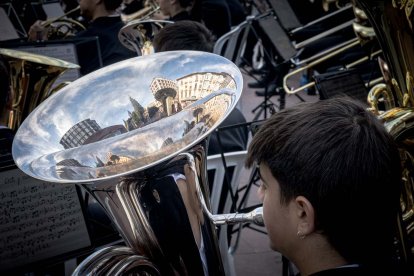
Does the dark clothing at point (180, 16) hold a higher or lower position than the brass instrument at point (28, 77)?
lower

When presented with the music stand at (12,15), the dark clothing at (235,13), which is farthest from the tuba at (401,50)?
the dark clothing at (235,13)

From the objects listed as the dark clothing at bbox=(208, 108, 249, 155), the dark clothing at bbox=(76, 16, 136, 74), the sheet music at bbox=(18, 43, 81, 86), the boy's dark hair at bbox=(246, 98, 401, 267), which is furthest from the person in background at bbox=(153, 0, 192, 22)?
the boy's dark hair at bbox=(246, 98, 401, 267)

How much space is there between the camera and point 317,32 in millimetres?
5270

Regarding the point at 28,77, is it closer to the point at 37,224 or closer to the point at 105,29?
the point at 37,224

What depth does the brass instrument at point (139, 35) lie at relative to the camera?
330 centimetres

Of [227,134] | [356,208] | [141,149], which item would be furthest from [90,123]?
[227,134]

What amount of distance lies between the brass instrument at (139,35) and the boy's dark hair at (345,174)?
7.24 ft

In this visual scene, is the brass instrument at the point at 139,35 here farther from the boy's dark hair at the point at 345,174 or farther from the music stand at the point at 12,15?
the boy's dark hair at the point at 345,174

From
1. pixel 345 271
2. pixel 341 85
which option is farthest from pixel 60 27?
pixel 345 271

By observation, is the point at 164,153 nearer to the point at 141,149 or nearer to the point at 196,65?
the point at 141,149

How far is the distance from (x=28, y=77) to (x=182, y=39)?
2.15 feet

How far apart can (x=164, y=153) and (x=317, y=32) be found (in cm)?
415

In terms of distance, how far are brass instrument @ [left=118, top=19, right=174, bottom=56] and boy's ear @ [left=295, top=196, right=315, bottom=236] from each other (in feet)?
7.38

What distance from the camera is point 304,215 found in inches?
46.8
